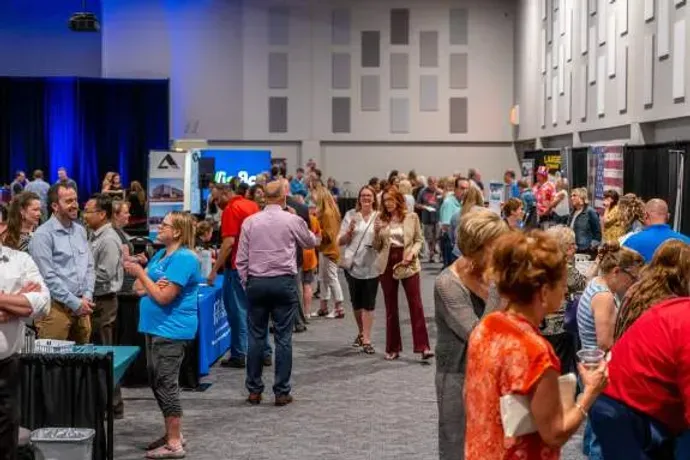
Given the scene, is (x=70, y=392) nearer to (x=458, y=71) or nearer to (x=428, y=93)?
(x=428, y=93)

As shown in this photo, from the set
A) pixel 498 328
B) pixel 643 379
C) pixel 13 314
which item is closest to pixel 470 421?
pixel 498 328

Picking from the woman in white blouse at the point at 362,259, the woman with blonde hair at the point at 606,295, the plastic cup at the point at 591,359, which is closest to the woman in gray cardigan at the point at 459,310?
the plastic cup at the point at 591,359

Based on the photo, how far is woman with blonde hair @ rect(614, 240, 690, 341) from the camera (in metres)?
3.87

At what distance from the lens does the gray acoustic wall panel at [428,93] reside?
84.8ft

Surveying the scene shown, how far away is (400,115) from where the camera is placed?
84.8ft

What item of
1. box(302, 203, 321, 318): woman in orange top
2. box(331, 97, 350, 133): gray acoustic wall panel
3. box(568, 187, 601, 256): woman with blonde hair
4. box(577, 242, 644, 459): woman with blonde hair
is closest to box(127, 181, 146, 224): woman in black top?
box(302, 203, 321, 318): woman in orange top

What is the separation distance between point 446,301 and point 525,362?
51.3 inches

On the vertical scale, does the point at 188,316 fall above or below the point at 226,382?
above

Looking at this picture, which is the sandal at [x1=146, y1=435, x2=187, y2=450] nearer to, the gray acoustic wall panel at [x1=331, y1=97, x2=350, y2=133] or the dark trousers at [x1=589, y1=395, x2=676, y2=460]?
the dark trousers at [x1=589, y1=395, x2=676, y2=460]

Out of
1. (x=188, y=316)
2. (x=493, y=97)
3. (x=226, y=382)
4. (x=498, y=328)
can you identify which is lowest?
(x=226, y=382)

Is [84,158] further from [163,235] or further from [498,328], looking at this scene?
[498,328]

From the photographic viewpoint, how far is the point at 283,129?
2581 centimetres

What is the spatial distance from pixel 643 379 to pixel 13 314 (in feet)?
8.12

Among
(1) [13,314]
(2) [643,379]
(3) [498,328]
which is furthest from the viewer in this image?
(1) [13,314]
